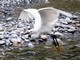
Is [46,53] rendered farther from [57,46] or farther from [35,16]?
[35,16]

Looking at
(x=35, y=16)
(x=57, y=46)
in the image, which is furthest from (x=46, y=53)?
(x=35, y=16)

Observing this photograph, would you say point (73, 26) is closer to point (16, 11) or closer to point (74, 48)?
point (74, 48)

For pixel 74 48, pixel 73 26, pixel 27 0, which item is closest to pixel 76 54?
pixel 74 48

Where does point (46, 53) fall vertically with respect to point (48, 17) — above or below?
below

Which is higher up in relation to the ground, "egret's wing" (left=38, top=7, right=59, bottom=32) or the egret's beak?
"egret's wing" (left=38, top=7, right=59, bottom=32)

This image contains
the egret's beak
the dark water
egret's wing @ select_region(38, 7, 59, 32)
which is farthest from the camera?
the egret's beak

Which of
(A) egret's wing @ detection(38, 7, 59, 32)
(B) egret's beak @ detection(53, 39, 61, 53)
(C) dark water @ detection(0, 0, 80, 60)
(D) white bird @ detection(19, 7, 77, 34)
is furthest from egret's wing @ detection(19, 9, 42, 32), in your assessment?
(B) egret's beak @ detection(53, 39, 61, 53)

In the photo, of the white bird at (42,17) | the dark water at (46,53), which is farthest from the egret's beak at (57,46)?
the white bird at (42,17)

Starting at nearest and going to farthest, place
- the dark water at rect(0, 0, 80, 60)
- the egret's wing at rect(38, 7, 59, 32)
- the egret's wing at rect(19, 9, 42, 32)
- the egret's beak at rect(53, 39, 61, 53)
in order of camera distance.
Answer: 1. the egret's wing at rect(19, 9, 42, 32)
2. the egret's wing at rect(38, 7, 59, 32)
3. the dark water at rect(0, 0, 80, 60)
4. the egret's beak at rect(53, 39, 61, 53)

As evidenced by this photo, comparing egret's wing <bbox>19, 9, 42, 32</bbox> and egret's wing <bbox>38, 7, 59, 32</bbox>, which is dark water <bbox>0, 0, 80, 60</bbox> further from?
egret's wing <bbox>19, 9, 42, 32</bbox>

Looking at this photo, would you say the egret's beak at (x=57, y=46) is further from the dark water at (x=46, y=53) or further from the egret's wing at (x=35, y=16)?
the egret's wing at (x=35, y=16)

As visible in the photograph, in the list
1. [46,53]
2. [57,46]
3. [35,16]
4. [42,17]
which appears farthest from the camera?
[57,46]

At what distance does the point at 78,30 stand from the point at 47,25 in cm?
232

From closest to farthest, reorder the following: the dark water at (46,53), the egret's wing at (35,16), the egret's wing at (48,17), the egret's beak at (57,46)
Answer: the egret's wing at (35,16) < the egret's wing at (48,17) < the dark water at (46,53) < the egret's beak at (57,46)
